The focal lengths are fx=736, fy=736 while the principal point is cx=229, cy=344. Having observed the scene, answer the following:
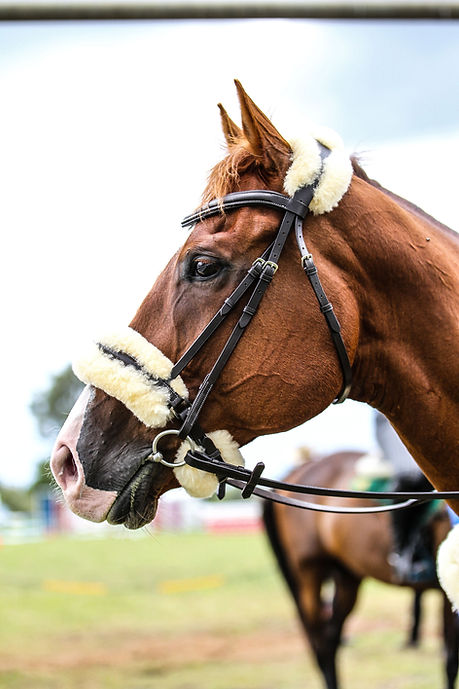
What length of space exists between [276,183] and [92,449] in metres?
0.99

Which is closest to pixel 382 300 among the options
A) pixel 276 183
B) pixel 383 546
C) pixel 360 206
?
pixel 360 206

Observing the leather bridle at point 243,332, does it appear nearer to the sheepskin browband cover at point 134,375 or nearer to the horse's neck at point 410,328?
the sheepskin browband cover at point 134,375

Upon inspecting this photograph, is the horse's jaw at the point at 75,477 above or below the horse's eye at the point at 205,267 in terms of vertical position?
below

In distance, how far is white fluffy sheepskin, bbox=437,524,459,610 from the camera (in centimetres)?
225

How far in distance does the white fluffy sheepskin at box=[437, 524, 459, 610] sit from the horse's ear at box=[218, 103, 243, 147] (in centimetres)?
148

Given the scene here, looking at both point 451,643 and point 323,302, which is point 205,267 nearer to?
point 323,302

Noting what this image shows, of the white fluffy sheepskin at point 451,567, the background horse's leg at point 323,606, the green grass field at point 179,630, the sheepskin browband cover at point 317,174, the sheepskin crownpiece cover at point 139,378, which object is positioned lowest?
the green grass field at point 179,630

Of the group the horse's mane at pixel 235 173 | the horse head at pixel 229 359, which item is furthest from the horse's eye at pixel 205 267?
the horse's mane at pixel 235 173

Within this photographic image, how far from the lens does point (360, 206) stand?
7.49ft

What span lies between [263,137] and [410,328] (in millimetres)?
740

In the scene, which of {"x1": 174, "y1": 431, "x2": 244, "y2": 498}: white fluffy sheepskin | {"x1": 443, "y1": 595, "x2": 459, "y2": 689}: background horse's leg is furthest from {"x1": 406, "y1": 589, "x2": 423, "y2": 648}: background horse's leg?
{"x1": 174, "y1": 431, "x2": 244, "y2": 498}: white fluffy sheepskin

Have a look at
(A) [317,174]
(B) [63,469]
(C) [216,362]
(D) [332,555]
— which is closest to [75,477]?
(B) [63,469]

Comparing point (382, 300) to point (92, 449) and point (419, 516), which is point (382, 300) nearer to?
point (92, 449)

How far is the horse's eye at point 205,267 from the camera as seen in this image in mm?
2227
